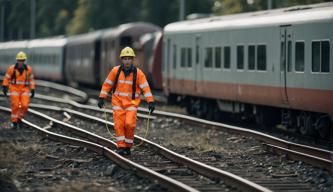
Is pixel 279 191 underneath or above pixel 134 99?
underneath

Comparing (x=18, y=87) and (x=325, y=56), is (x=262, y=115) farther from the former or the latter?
(x=18, y=87)

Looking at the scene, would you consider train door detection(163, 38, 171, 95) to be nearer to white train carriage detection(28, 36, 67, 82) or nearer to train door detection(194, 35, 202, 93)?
train door detection(194, 35, 202, 93)

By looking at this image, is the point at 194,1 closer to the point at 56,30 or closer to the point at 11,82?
the point at 56,30

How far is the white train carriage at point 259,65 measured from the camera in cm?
1864

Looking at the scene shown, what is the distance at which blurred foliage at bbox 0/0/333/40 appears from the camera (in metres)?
66.4

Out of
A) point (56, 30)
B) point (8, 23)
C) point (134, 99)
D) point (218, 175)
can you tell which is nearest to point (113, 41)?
point (134, 99)

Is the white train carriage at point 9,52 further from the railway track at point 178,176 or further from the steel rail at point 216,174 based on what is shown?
the steel rail at point 216,174

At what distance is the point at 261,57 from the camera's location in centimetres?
2186

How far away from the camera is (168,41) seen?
96.5 ft

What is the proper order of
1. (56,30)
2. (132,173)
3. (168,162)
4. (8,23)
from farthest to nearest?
(56,30) → (8,23) → (168,162) → (132,173)

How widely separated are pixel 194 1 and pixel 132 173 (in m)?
58.4

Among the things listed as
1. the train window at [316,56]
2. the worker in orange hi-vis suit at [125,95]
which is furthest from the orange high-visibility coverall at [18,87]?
the worker in orange hi-vis suit at [125,95]

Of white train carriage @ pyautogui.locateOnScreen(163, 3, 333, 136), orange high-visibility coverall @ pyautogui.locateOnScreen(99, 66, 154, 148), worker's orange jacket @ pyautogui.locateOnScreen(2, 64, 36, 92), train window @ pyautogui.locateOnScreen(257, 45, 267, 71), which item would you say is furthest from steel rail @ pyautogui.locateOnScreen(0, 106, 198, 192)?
train window @ pyautogui.locateOnScreen(257, 45, 267, 71)

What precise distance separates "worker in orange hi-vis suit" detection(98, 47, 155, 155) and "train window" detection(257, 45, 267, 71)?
21.8 ft
